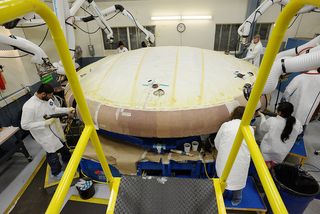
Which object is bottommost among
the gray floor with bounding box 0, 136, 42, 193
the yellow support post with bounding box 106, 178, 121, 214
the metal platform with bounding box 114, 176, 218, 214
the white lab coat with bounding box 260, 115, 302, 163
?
the gray floor with bounding box 0, 136, 42, 193

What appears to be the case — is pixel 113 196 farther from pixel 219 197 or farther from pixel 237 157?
pixel 237 157

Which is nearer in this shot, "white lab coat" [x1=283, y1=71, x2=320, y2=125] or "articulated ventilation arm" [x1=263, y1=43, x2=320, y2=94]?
"articulated ventilation arm" [x1=263, y1=43, x2=320, y2=94]

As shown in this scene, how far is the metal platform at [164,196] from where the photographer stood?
134 centimetres

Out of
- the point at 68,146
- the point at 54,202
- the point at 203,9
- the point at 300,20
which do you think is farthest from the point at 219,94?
the point at 300,20

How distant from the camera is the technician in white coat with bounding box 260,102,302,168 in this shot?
2.56m

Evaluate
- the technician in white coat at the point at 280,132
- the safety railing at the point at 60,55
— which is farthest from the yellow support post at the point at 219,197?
the technician in white coat at the point at 280,132

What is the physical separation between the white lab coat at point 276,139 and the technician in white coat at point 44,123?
121 inches

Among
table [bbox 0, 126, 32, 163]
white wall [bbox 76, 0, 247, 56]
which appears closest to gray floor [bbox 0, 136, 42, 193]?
table [bbox 0, 126, 32, 163]

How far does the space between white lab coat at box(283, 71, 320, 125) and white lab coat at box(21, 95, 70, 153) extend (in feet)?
13.8

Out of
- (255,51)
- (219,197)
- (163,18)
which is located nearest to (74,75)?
(219,197)

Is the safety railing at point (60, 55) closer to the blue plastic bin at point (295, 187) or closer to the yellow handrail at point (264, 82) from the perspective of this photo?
the yellow handrail at point (264, 82)

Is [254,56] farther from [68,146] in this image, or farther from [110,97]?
[68,146]

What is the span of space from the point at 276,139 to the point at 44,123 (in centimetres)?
345

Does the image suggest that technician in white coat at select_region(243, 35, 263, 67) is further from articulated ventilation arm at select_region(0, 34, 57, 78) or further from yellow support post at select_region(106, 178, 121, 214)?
yellow support post at select_region(106, 178, 121, 214)
